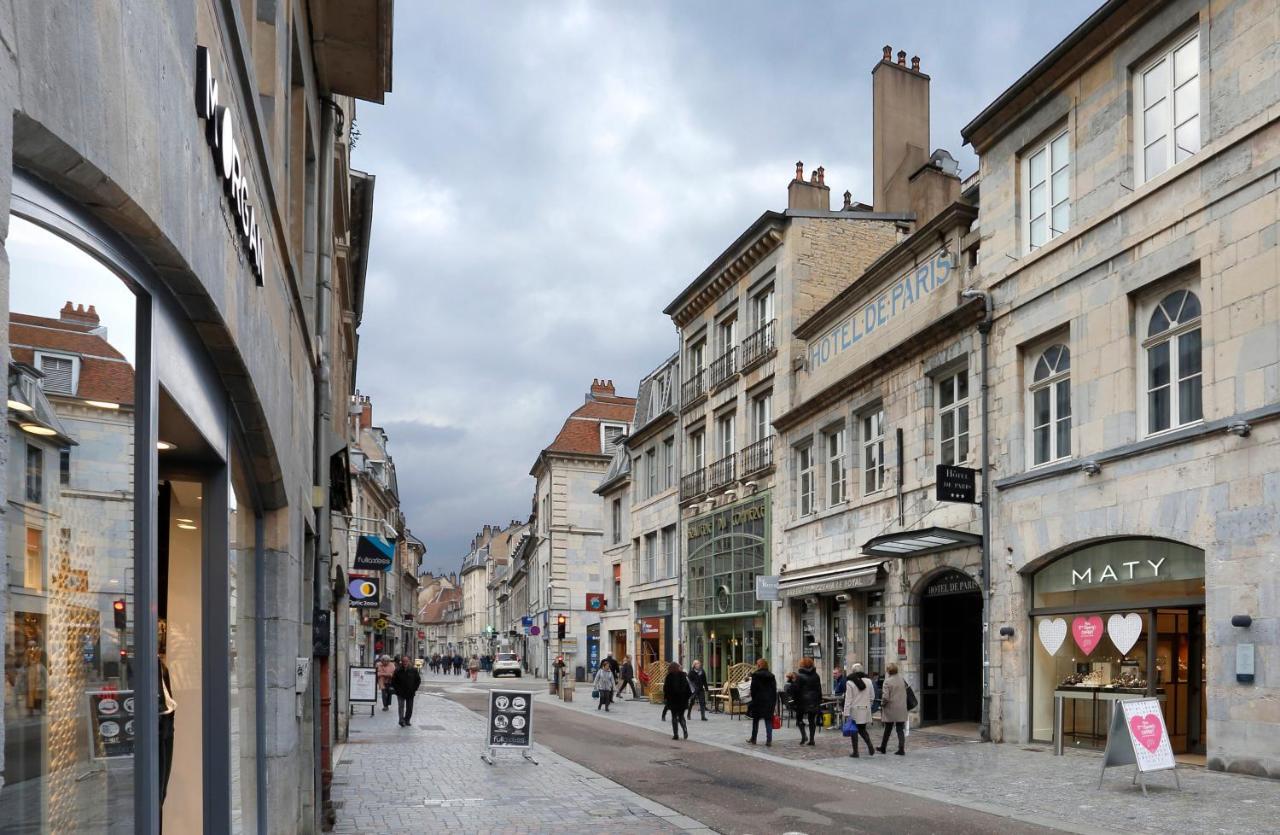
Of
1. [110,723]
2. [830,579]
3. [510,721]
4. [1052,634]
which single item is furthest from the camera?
[830,579]

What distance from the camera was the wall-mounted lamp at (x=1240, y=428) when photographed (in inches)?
567

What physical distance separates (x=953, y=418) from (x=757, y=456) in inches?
421

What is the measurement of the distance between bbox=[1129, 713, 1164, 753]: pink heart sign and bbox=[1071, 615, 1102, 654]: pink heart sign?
459cm

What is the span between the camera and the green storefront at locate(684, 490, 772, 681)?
3164cm

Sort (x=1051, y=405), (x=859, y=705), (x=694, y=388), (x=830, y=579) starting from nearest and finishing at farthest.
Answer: (x=859, y=705), (x=1051, y=405), (x=830, y=579), (x=694, y=388)

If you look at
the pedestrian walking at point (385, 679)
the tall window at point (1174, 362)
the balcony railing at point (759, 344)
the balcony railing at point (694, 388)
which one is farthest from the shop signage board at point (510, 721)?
the balcony railing at point (694, 388)

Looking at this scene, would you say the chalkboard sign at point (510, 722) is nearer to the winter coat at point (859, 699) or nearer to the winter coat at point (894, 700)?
the winter coat at point (859, 699)

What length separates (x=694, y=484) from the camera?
37.3 metres

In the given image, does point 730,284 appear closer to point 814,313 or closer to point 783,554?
point 814,313

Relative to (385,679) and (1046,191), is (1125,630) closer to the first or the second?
(1046,191)

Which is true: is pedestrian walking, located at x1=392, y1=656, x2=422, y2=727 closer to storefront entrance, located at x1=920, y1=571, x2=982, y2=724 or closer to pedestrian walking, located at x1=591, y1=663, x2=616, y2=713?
pedestrian walking, located at x1=591, y1=663, x2=616, y2=713

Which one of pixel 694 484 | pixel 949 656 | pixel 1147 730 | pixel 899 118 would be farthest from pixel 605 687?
pixel 1147 730

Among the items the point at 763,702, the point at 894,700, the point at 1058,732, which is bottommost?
the point at 763,702

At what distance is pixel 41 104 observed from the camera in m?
2.44
